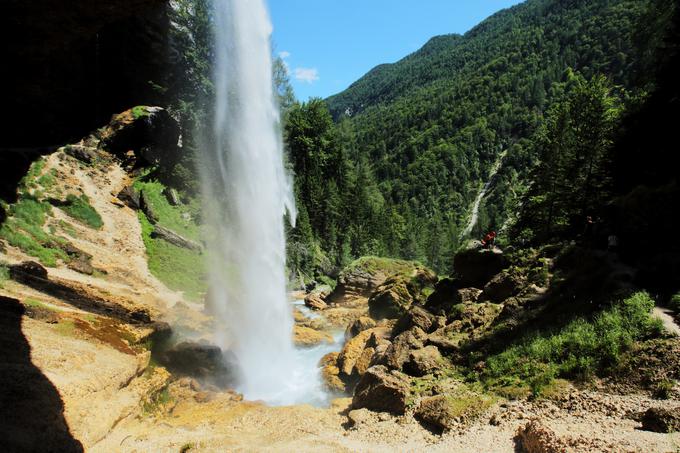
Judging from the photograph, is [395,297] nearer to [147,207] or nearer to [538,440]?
[538,440]

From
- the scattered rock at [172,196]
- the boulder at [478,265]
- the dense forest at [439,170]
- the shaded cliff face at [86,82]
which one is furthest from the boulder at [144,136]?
the boulder at [478,265]

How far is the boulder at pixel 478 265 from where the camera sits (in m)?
18.5

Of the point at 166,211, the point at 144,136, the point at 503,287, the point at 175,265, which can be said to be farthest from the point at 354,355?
the point at 144,136

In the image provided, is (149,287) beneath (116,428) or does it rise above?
above

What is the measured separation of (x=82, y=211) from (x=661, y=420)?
3329 centimetres

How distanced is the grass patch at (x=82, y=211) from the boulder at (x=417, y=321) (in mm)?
23727

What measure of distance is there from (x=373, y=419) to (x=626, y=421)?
6.26 m

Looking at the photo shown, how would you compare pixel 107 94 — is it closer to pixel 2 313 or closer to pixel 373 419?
pixel 2 313

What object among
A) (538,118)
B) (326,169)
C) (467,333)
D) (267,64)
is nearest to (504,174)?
(538,118)

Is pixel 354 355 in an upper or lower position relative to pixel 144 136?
lower

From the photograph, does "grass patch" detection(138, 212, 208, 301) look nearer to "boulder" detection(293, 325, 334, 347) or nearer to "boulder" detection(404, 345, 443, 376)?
"boulder" detection(293, 325, 334, 347)

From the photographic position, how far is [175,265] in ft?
95.8

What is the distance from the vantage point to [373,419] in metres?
11.4

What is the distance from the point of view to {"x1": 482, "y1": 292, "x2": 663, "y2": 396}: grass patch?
32.0 feet
